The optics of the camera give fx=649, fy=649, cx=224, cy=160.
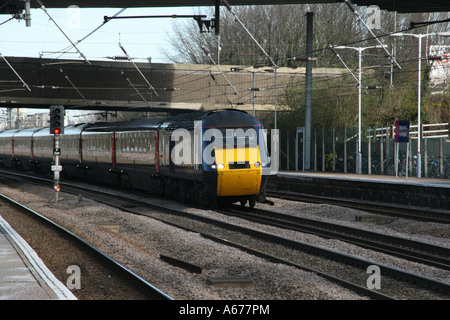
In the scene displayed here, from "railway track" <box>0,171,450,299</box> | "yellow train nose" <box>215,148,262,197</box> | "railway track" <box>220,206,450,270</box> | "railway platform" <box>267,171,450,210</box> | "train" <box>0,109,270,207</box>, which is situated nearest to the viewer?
"railway track" <box>0,171,450,299</box>

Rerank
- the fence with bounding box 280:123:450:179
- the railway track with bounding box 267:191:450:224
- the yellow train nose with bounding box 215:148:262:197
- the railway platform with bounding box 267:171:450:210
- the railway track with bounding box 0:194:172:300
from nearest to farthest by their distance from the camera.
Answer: the railway track with bounding box 0:194:172:300 < the railway track with bounding box 267:191:450:224 < the yellow train nose with bounding box 215:148:262:197 < the railway platform with bounding box 267:171:450:210 < the fence with bounding box 280:123:450:179

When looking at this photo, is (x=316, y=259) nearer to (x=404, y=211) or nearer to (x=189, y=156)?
(x=404, y=211)

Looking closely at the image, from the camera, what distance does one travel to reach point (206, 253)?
13.3 meters

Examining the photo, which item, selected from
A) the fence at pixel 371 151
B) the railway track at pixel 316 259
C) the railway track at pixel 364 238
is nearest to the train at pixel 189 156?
the railway track at pixel 364 238

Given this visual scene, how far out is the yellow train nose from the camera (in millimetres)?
20328

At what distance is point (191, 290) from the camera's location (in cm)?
984

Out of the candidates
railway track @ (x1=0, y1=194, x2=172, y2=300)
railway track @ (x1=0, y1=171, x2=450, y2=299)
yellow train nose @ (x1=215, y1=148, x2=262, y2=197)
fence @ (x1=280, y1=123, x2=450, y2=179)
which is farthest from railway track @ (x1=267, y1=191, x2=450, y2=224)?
railway track @ (x1=0, y1=194, x2=172, y2=300)

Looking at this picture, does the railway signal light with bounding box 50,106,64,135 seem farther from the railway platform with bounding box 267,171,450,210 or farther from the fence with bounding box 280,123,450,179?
the fence with bounding box 280,123,450,179

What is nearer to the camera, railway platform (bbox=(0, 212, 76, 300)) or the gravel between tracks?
railway platform (bbox=(0, 212, 76, 300))

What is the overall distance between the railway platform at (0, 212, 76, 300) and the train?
7.81m

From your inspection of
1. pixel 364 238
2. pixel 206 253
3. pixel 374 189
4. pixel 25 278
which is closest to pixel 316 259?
pixel 206 253

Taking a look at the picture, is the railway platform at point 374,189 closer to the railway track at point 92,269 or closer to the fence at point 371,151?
the fence at point 371,151

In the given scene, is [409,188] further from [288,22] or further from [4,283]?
[288,22]
